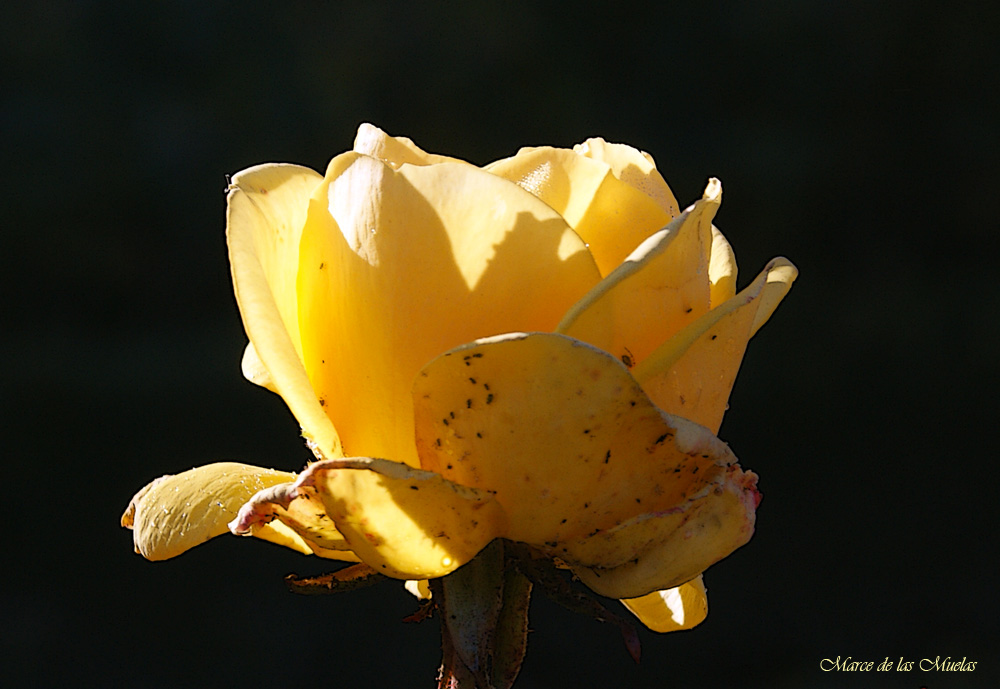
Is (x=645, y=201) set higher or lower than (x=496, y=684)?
higher

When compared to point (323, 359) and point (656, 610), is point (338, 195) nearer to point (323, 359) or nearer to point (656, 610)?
point (323, 359)

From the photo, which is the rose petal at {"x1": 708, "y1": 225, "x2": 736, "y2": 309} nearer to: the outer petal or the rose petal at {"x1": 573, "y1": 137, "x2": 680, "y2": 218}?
the rose petal at {"x1": 573, "y1": 137, "x2": 680, "y2": 218}

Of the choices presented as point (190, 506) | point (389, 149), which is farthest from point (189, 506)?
point (389, 149)

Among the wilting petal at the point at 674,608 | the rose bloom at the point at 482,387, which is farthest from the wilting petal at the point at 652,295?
the wilting petal at the point at 674,608

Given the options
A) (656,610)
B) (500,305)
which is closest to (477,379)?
(500,305)

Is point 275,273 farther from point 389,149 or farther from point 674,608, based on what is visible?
point 674,608
